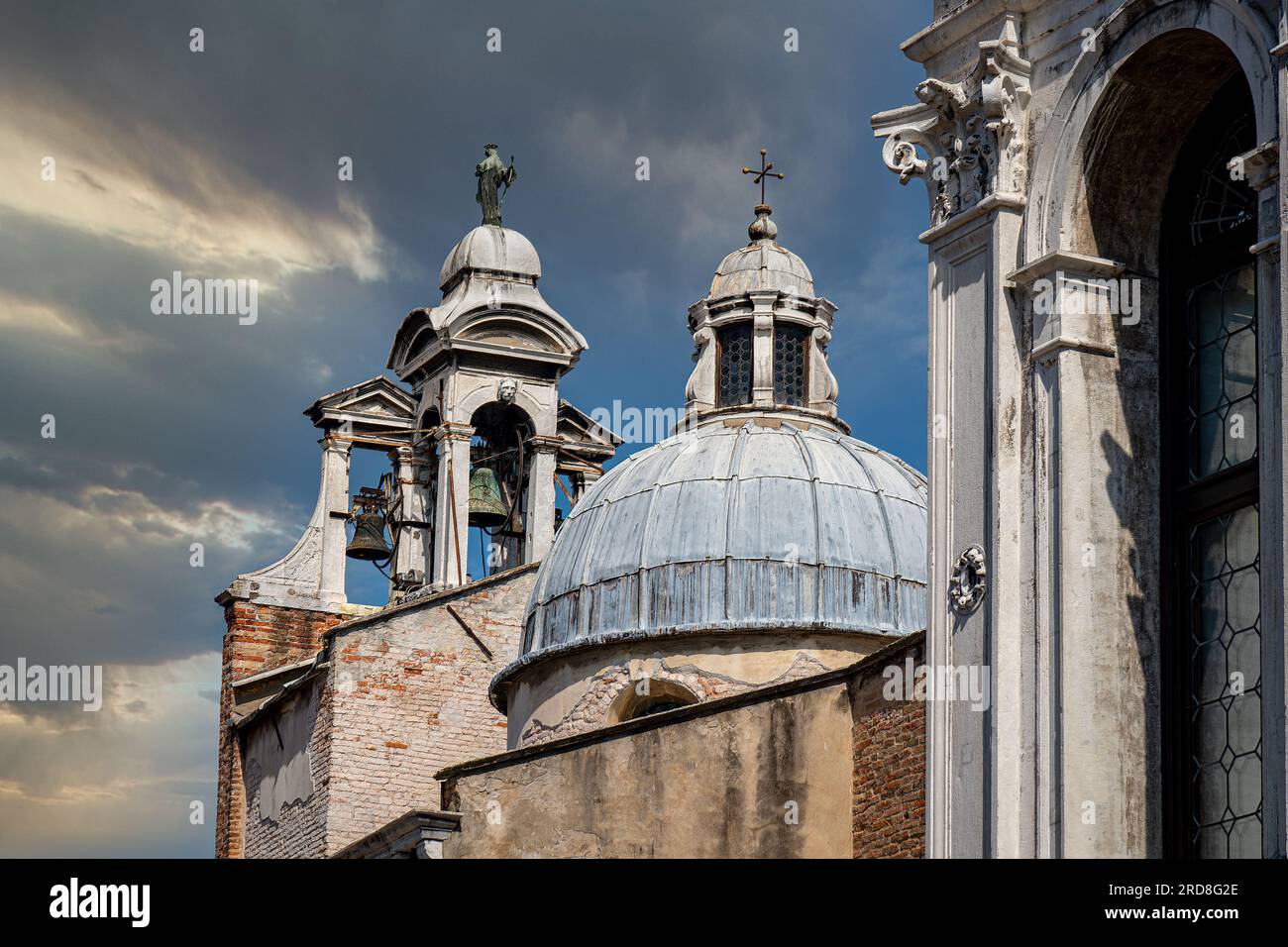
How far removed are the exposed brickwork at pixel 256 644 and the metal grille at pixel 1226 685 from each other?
26.1 metres

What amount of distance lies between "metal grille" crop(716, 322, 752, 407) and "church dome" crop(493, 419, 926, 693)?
132 centimetres

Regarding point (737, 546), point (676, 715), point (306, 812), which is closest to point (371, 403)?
Answer: point (306, 812)

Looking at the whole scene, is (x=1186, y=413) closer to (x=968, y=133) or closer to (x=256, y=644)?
(x=968, y=133)

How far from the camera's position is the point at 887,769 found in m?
17.8

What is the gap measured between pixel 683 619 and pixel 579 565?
1.73 meters

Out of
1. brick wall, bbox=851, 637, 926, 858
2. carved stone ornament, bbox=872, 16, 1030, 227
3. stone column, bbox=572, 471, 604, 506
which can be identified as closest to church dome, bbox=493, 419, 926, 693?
brick wall, bbox=851, 637, 926, 858

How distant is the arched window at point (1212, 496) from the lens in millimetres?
11500

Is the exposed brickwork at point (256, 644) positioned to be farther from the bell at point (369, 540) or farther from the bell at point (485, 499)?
the bell at point (485, 499)

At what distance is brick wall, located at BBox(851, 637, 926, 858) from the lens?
1717cm

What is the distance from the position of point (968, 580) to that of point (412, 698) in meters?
22.5
